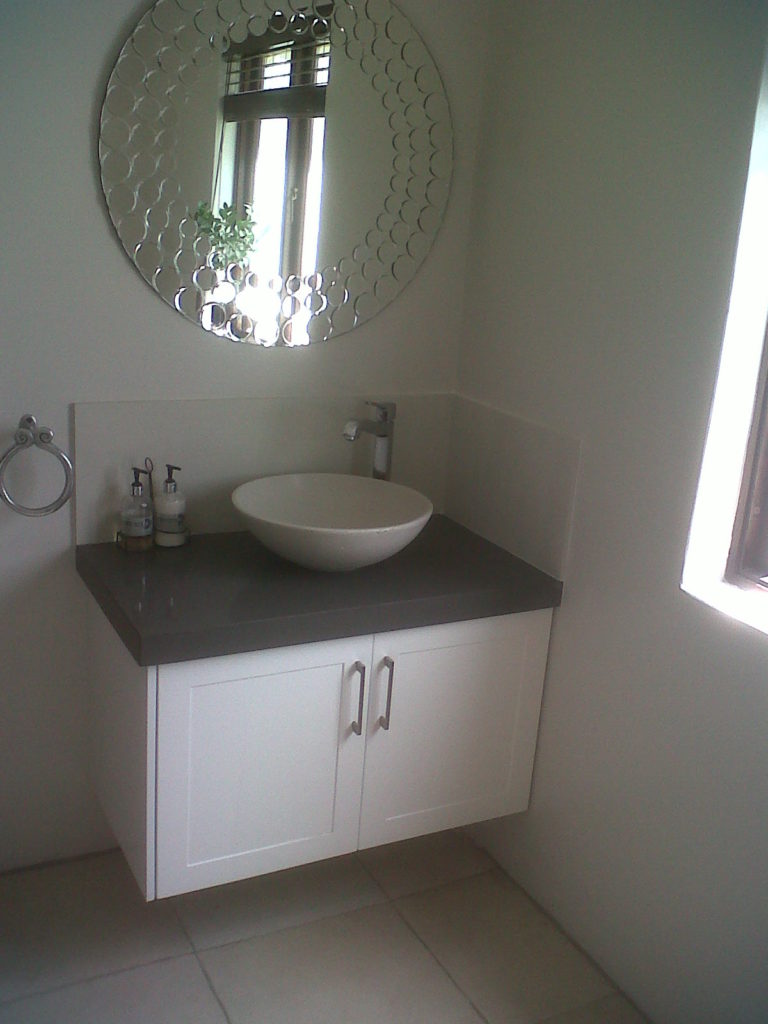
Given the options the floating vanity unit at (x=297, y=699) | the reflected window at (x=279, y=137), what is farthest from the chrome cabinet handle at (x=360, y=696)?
the reflected window at (x=279, y=137)

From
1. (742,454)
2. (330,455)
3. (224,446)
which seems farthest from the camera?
(330,455)

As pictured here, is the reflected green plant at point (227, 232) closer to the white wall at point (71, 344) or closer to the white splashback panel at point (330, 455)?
the white wall at point (71, 344)

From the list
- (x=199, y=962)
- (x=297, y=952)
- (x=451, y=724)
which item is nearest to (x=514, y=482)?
(x=451, y=724)

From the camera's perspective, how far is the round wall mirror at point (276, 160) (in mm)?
2123

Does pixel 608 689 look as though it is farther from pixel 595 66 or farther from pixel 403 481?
pixel 595 66

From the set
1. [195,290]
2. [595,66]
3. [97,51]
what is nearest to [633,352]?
[595,66]

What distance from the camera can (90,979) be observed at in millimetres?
2154

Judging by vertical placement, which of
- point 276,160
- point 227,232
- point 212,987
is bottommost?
point 212,987

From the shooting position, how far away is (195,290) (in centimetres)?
225

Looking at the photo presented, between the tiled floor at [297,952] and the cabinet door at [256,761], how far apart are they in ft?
0.82

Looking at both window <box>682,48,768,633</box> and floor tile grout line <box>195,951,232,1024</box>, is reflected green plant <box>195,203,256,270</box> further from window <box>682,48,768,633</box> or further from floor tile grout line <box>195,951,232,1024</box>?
floor tile grout line <box>195,951,232,1024</box>

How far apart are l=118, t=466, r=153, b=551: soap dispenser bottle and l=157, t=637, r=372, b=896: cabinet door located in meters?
0.42

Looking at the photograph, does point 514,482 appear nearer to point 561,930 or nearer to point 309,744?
point 309,744

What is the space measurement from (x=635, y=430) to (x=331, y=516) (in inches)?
29.4
